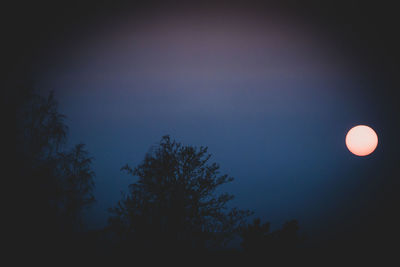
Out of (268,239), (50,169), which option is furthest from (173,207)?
(50,169)

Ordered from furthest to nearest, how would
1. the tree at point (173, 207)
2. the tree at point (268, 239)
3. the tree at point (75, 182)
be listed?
the tree at point (75, 182) → the tree at point (173, 207) → the tree at point (268, 239)

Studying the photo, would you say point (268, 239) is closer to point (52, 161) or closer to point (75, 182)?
point (75, 182)

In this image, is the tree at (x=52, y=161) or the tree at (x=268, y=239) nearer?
the tree at (x=268, y=239)

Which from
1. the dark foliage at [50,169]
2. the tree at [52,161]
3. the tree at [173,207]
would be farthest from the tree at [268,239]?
the tree at [52,161]

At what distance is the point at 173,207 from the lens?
6457 millimetres

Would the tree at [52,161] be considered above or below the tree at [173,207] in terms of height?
above

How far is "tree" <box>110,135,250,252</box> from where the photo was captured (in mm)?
6340

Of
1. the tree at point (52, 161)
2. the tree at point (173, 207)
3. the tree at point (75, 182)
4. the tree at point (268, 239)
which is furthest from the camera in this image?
the tree at point (75, 182)

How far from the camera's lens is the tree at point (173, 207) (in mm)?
6340

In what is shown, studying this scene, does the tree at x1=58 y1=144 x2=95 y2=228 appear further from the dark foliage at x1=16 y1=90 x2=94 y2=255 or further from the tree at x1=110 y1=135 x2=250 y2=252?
the tree at x1=110 y1=135 x2=250 y2=252


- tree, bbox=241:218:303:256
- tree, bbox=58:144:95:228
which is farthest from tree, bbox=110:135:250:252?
tree, bbox=58:144:95:228

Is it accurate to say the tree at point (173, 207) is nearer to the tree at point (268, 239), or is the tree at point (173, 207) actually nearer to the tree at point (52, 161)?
the tree at point (268, 239)

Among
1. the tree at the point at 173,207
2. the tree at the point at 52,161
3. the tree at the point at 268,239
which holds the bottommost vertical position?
the tree at the point at 268,239

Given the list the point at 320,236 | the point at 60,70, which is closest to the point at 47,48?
the point at 60,70
